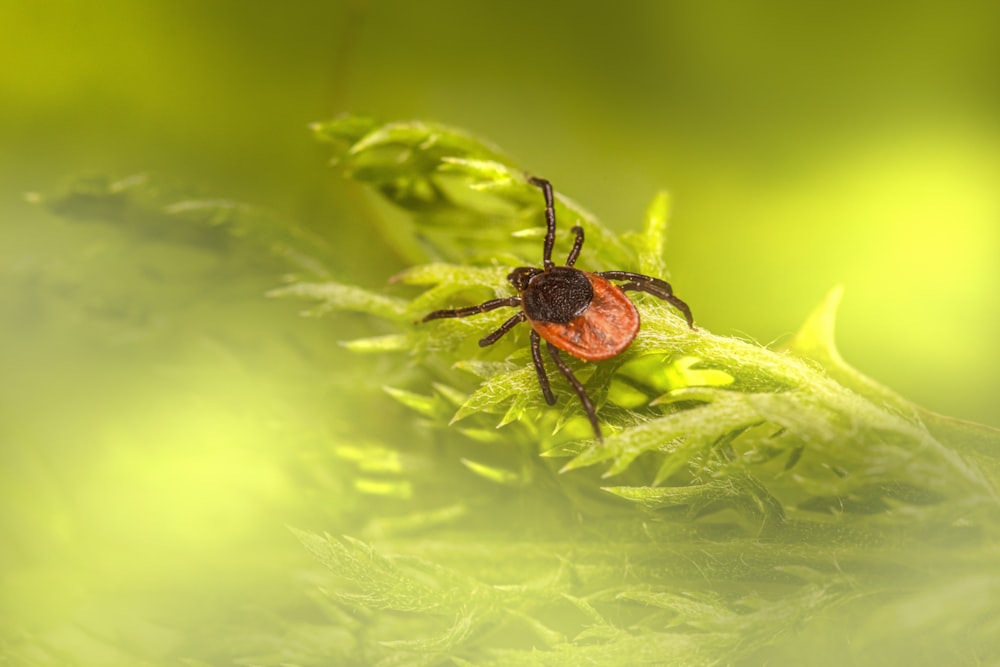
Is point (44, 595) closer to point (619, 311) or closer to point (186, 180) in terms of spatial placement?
point (186, 180)

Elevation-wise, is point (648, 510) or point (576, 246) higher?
point (576, 246)

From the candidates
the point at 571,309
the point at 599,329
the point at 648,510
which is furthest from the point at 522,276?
the point at 648,510

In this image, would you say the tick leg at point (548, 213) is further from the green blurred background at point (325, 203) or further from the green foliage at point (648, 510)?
the green blurred background at point (325, 203)

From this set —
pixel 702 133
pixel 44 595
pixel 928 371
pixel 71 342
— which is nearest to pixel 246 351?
pixel 71 342

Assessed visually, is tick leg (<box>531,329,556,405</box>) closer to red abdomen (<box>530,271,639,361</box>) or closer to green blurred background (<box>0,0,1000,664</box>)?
red abdomen (<box>530,271,639,361</box>)

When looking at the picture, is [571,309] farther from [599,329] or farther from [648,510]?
[648,510]

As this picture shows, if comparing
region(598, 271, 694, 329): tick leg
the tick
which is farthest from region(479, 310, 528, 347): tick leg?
region(598, 271, 694, 329): tick leg

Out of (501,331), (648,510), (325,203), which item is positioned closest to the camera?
(648,510)
